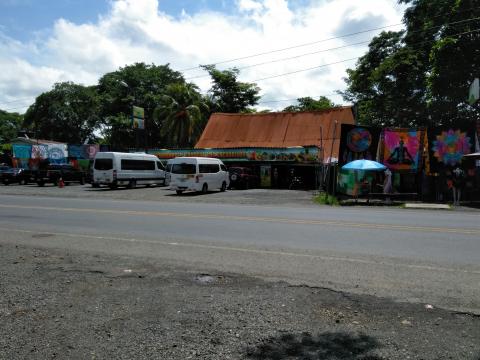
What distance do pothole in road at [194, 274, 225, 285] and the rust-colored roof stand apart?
28.3 metres

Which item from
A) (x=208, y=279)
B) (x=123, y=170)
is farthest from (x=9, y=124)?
(x=208, y=279)

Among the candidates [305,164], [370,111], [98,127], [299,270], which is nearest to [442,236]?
[299,270]

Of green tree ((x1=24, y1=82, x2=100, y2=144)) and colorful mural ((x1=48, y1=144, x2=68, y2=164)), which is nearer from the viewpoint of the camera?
colorful mural ((x1=48, y1=144, x2=68, y2=164))

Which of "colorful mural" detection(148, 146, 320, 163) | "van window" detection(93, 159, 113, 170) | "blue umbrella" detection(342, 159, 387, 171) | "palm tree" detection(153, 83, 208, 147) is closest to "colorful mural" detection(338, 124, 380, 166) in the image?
"blue umbrella" detection(342, 159, 387, 171)

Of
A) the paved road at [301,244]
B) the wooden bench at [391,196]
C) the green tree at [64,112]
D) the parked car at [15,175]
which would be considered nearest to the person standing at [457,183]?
the wooden bench at [391,196]

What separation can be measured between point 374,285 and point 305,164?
27557 mm

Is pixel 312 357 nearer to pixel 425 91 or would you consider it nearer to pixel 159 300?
pixel 159 300

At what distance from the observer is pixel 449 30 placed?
3080 centimetres

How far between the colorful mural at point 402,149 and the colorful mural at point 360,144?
1.83 ft

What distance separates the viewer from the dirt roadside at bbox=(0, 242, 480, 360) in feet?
13.0

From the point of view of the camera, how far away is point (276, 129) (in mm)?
38812

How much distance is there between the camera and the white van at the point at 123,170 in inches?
1192

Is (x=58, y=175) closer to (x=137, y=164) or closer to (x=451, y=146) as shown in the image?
(x=137, y=164)

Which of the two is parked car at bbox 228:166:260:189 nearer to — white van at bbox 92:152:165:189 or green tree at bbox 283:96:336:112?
white van at bbox 92:152:165:189
